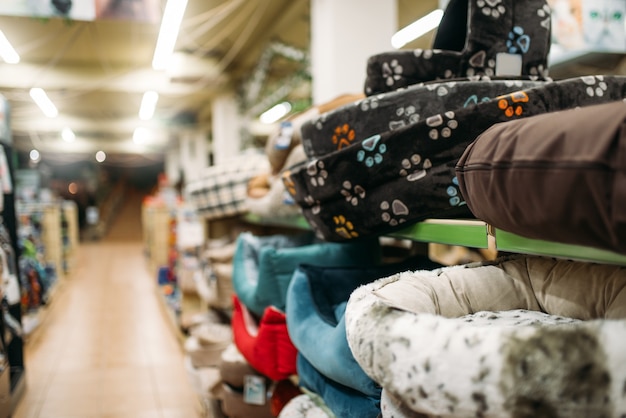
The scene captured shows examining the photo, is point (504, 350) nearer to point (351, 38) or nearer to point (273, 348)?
point (273, 348)

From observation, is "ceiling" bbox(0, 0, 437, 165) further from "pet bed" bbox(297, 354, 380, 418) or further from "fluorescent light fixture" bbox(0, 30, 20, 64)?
"pet bed" bbox(297, 354, 380, 418)

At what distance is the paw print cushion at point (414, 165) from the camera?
0.84m

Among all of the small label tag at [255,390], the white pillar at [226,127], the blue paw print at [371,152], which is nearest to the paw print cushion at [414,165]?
the blue paw print at [371,152]

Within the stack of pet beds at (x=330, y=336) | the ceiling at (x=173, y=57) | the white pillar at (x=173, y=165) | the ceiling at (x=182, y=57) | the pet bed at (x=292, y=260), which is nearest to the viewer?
the stack of pet beds at (x=330, y=336)

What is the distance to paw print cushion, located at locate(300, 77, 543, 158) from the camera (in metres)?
0.98

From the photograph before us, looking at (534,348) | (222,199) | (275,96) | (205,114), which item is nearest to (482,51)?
(534,348)

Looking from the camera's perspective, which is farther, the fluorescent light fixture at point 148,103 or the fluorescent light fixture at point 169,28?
the fluorescent light fixture at point 148,103

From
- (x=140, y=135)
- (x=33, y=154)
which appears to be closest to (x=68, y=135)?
(x=33, y=154)

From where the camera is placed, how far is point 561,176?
0.54m

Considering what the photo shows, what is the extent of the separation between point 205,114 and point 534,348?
423 inches

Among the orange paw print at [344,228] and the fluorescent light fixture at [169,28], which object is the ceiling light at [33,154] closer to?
the fluorescent light fixture at [169,28]

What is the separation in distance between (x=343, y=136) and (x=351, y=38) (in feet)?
5.97

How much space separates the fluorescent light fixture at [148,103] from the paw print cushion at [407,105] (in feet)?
24.8

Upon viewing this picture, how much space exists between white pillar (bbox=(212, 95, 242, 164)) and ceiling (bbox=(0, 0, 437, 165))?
18 cm
